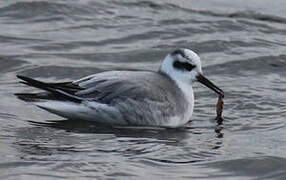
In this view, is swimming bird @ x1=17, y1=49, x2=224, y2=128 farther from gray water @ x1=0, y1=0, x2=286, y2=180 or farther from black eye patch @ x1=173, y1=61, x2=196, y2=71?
black eye patch @ x1=173, y1=61, x2=196, y2=71

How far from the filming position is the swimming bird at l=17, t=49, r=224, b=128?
421 inches

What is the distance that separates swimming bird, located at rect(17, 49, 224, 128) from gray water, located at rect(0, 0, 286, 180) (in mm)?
158

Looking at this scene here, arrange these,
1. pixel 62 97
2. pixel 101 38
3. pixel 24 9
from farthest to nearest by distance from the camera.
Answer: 1. pixel 24 9
2. pixel 101 38
3. pixel 62 97

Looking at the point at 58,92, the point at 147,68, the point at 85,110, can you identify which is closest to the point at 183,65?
the point at 85,110

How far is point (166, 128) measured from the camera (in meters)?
11.0

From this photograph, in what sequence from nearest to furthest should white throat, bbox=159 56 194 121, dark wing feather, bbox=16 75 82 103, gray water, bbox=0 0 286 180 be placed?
gray water, bbox=0 0 286 180 → dark wing feather, bbox=16 75 82 103 → white throat, bbox=159 56 194 121

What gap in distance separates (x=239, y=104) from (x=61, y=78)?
2.59 m

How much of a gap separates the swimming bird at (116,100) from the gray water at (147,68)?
0.52 ft

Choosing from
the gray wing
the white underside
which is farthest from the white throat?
the white underside

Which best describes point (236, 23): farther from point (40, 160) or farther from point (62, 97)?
point (40, 160)

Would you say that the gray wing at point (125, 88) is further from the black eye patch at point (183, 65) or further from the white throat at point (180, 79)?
the black eye patch at point (183, 65)

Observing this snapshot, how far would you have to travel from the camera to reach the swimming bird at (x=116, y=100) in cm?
1070

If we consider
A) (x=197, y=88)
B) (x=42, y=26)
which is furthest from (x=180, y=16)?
(x=197, y=88)

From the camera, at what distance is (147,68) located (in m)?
14.0
